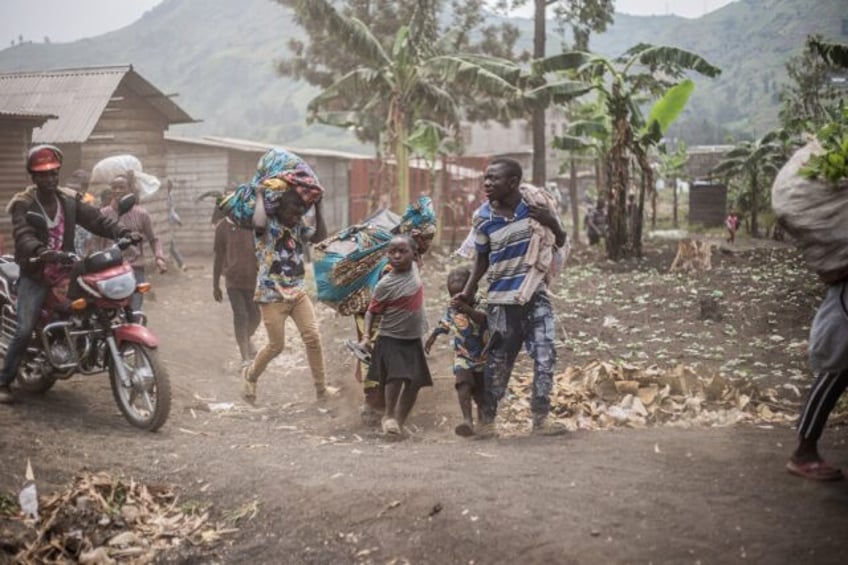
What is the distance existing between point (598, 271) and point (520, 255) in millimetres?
9852

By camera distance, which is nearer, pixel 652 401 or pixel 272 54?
pixel 652 401

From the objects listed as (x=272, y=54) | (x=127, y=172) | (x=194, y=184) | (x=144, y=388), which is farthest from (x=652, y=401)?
(x=272, y=54)

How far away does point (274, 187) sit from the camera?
5672 mm

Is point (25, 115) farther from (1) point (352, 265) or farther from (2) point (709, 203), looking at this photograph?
(2) point (709, 203)

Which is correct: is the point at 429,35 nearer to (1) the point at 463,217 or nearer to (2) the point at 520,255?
(1) the point at 463,217

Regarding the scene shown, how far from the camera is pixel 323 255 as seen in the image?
19.3ft

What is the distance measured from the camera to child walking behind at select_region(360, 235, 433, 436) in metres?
5.16

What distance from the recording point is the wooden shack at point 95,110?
14.1 metres

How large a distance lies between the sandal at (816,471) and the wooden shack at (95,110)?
13.4 meters

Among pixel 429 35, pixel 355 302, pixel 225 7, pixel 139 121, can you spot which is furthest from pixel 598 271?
pixel 225 7

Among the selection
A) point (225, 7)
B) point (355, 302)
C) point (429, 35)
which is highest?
point (225, 7)

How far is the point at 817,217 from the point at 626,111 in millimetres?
11644

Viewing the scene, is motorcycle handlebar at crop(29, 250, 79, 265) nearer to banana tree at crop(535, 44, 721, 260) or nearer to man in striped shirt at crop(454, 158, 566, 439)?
man in striped shirt at crop(454, 158, 566, 439)

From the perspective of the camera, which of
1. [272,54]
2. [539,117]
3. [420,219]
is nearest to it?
[420,219]
